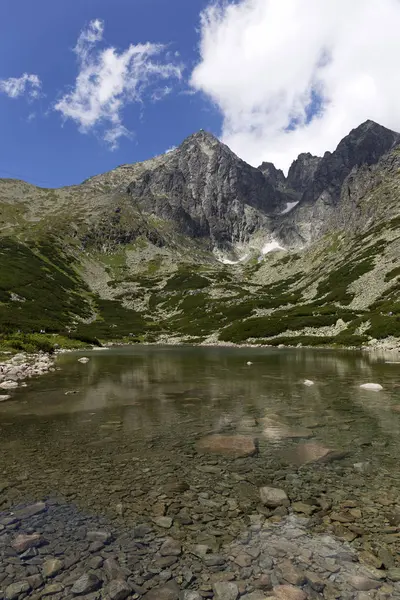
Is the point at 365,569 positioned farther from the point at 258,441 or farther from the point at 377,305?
the point at 377,305

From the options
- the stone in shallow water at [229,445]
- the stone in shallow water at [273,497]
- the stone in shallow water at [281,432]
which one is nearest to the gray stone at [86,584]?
the stone in shallow water at [273,497]

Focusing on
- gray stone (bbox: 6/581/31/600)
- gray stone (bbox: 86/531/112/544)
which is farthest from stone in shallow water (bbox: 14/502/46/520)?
gray stone (bbox: 6/581/31/600)

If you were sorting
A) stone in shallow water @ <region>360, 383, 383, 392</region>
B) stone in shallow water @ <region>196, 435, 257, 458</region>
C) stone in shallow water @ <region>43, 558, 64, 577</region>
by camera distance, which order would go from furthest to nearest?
stone in shallow water @ <region>360, 383, 383, 392</region>, stone in shallow water @ <region>196, 435, 257, 458</region>, stone in shallow water @ <region>43, 558, 64, 577</region>

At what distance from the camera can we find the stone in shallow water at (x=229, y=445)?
1235cm

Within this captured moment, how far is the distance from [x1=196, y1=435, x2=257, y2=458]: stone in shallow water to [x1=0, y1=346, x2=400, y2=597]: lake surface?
18cm

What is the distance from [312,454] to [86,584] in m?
8.42

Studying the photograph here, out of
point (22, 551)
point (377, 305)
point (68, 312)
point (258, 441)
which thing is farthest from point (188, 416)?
point (68, 312)

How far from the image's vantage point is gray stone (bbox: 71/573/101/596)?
5.61m

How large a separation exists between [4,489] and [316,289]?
14695 cm

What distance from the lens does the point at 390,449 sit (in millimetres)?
12391

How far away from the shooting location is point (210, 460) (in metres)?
11.6

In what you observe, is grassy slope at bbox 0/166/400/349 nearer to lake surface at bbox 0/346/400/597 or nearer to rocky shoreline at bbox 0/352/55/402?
rocky shoreline at bbox 0/352/55/402

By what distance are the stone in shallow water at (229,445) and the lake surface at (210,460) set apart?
0.18 metres

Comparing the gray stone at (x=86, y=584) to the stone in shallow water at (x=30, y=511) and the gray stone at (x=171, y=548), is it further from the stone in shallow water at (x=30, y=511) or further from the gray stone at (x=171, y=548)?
the stone in shallow water at (x=30, y=511)
